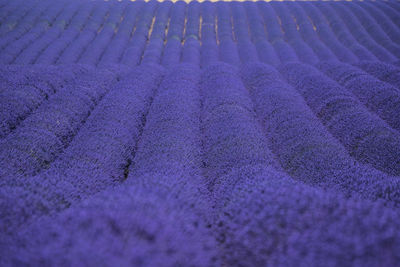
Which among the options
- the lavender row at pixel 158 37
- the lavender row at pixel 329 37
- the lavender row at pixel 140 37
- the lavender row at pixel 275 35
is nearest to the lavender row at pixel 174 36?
the lavender row at pixel 158 37

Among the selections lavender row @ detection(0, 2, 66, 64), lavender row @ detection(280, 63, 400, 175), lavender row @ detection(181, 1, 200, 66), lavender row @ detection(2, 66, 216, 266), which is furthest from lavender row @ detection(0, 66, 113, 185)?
lavender row @ detection(0, 2, 66, 64)

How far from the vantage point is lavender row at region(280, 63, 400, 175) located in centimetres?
224

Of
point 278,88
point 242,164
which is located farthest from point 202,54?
point 242,164

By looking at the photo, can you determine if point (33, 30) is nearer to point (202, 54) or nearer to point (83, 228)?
point (202, 54)

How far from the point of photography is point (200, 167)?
7.53 feet

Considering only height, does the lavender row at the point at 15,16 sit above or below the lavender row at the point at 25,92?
above

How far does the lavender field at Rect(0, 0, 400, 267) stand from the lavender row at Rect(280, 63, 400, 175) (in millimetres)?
15

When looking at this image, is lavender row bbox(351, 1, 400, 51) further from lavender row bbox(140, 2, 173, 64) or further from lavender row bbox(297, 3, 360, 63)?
lavender row bbox(140, 2, 173, 64)

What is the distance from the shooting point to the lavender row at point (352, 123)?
224cm

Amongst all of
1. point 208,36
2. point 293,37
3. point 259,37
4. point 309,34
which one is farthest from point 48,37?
point 309,34

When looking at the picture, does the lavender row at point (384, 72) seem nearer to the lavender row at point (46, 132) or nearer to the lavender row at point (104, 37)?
the lavender row at point (46, 132)

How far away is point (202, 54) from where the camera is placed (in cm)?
795

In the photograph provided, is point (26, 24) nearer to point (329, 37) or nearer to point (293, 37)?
point (293, 37)

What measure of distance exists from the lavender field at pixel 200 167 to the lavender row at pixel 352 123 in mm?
15
